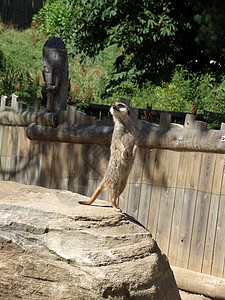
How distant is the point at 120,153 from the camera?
3.39 meters

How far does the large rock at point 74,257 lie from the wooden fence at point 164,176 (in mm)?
1253

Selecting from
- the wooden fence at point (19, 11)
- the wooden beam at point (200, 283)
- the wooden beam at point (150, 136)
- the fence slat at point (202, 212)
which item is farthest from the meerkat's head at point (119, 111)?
the wooden fence at point (19, 11)

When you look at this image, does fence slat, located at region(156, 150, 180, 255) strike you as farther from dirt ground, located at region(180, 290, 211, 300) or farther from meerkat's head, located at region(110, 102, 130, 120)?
meerkat's head, located at region(110, 102, 130, 120)

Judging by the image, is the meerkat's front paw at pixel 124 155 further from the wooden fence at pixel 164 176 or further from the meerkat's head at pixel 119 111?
the wooden fence at pixel 164 176

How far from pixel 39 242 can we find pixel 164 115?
2415 millimetres

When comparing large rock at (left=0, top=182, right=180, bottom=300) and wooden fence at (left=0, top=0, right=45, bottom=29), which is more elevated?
wooden fence at (left=0, top=0, right=45, bottom=29)

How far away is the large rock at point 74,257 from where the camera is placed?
2.75 m

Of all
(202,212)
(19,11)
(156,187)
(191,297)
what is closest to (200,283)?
(191,297)

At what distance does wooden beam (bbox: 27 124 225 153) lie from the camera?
439 cm

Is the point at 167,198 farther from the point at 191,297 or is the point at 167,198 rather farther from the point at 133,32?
the point at 133,32

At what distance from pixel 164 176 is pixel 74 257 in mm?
2179

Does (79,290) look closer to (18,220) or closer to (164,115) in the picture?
(18,220)

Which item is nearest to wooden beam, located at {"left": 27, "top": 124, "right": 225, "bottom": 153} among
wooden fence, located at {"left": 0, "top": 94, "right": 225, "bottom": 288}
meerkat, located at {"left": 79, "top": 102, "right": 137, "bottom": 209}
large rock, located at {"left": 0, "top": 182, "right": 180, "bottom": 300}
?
wooden fence, located at {"left": 0, "top": 94, "right": 225, "bottom": 288}

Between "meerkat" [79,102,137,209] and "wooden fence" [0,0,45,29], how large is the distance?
17.3 m
